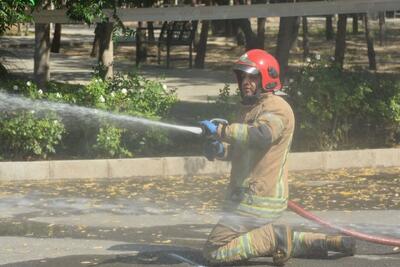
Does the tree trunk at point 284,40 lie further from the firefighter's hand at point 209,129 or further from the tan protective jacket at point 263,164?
the firefighter's hand at point 209,129

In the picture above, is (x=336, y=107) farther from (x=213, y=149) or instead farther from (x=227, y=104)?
(x=213, y=149)

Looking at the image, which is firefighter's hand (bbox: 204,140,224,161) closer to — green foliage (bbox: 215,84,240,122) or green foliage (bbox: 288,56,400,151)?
green foliage (bbox: 288,56,400,151)

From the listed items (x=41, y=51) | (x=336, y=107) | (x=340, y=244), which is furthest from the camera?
(x=41, y=51)

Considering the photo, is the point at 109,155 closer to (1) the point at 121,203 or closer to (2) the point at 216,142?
(1) the point at 121,203

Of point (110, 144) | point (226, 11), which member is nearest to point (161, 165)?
point (110, 144)

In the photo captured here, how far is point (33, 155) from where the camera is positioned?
31.9 ft

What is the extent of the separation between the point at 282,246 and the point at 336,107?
4797 millimetres

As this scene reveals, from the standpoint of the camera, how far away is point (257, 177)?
5824 millimetres

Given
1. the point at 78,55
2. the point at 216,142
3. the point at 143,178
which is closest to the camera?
the point at 216,142

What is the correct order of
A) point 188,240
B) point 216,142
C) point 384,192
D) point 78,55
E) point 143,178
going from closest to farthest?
point 216,142 < point 188,240 < point 384,192 < point 143,178 < point 78,55

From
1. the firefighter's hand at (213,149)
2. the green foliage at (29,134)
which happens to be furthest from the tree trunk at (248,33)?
the firefighter's hand at (213,149)

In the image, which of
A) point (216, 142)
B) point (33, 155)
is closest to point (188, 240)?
point (216, 142)

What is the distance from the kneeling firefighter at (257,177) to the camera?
5762mm

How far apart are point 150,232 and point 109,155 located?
9.24ft
